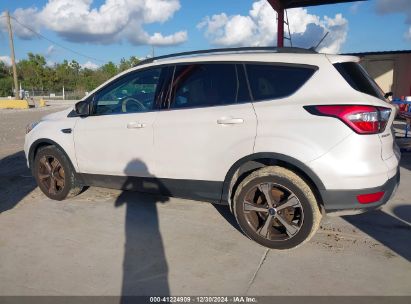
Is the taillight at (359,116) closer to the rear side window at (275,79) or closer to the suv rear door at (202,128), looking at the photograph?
the rear side window at (275,79)

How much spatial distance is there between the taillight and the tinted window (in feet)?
2.79

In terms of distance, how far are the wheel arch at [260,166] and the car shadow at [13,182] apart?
3043 millimetres

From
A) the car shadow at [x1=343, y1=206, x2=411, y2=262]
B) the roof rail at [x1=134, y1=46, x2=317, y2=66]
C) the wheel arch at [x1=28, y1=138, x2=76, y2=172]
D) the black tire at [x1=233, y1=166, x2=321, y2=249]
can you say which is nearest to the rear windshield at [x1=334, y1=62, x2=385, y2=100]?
the roof rail at [x1=134, y1=46, x2=317, y2=66]

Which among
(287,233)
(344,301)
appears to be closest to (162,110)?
(287,233)

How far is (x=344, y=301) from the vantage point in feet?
9.27

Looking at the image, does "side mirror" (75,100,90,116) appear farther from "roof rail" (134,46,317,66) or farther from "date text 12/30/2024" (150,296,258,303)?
"date text 12/30/2024" (150,296,258,303)

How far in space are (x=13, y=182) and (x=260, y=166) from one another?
4465mm

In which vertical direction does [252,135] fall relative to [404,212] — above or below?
above

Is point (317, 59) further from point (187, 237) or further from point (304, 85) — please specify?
point (187, 237)

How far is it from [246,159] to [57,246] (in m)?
2.08

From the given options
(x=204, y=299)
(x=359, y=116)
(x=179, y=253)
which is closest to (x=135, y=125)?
(x=179, y=253)

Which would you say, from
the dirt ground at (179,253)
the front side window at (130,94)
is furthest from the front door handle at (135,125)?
the dirt ground at (179,253)

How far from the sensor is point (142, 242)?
3891 mm

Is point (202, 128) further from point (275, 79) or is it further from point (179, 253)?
point (179, 253)
